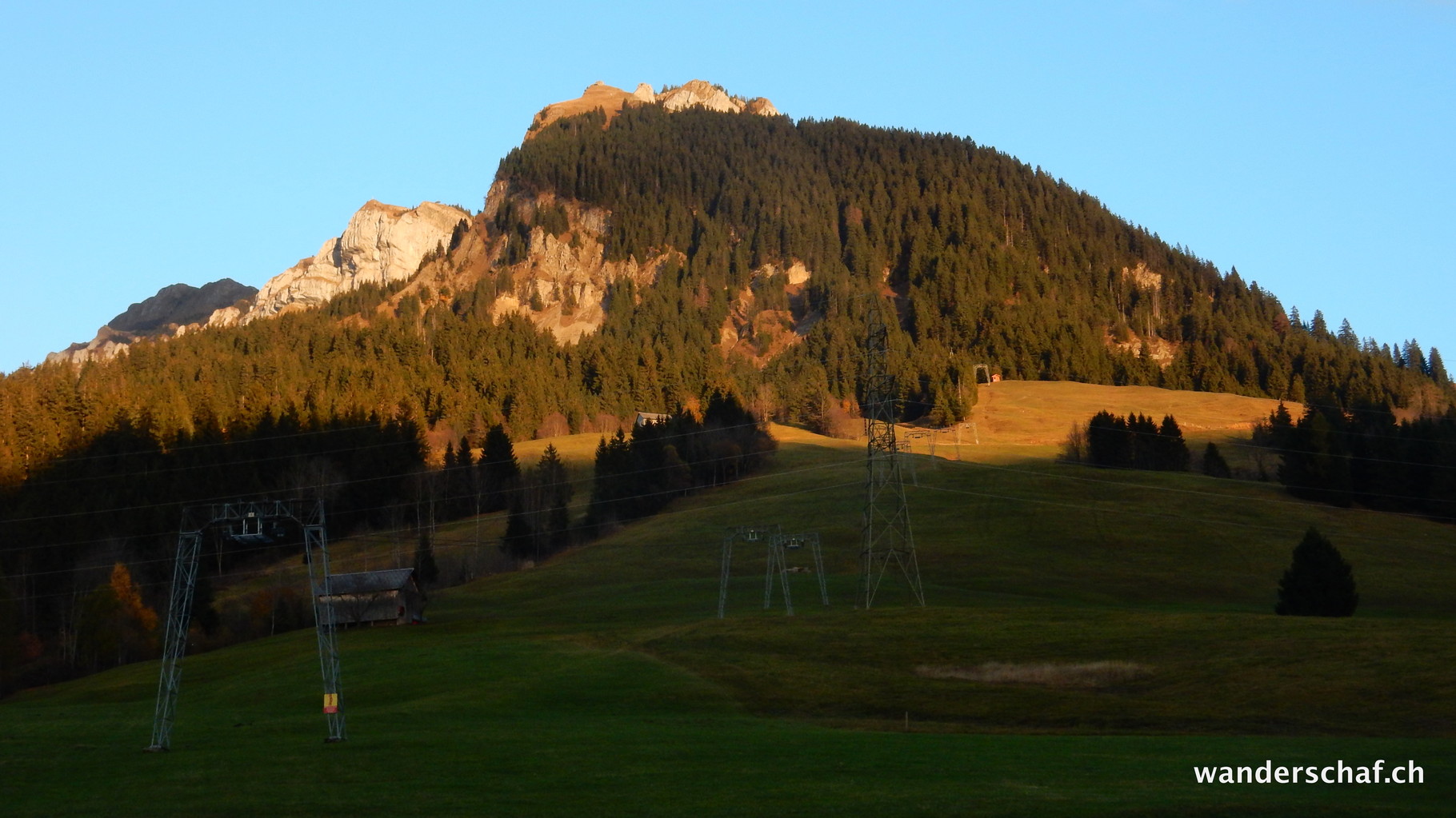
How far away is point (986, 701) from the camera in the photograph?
44656 mm

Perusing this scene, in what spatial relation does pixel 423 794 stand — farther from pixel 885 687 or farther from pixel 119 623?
pixel 119 623

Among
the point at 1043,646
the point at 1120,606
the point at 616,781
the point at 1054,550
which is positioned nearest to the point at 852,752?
the point at 616,781

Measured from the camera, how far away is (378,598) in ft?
269

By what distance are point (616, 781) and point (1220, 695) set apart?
26.2 m

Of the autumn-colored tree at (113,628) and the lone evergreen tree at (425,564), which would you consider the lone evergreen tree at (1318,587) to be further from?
the autumn-colored tree at (113,628)

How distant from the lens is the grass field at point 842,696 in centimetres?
2556

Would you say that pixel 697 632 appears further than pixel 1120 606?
No

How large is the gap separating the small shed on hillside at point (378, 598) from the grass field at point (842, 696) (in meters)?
3.44

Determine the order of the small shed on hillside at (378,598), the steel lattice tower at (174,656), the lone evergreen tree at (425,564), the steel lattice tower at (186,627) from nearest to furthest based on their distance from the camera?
1. the steel lattice tower at (174,656)
2. the steel lattice tower at (186,627)
3. the small shed on hillside at (378,598)
4. the lone evergreen tree at (425,564)

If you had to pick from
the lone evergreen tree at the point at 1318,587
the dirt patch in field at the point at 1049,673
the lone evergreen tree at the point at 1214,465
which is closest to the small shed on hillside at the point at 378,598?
the dirt patch in field at the point at 1049,673

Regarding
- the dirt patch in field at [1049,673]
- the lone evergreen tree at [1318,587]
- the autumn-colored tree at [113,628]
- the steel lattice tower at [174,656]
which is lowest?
the autumn-colored tree at [113,628]

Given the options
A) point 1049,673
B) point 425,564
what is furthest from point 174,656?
point 425,564

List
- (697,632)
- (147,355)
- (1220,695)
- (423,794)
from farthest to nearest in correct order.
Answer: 1. (147,355)
2. (697,632)
3. (1220,695)
4. (423,794)

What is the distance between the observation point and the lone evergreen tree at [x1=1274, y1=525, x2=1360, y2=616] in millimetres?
64750
